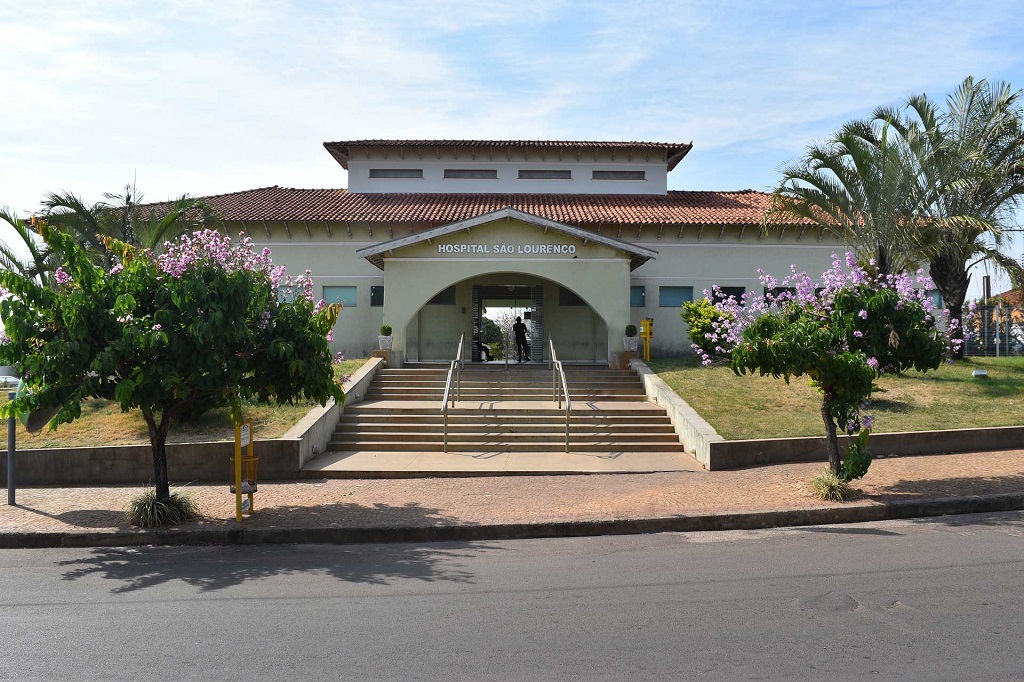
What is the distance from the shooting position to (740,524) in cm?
943

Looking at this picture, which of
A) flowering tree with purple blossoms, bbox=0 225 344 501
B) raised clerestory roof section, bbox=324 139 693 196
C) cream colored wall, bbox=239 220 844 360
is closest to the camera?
flowering tree with purple blossoms, bbox=0 225 344 501

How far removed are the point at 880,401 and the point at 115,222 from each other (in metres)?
16.3

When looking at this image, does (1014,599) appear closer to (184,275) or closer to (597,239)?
(184,275)

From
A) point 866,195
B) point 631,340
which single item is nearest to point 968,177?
point 866,195

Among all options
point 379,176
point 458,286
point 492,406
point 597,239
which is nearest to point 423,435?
point 492,406

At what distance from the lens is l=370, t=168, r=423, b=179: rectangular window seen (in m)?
28.1

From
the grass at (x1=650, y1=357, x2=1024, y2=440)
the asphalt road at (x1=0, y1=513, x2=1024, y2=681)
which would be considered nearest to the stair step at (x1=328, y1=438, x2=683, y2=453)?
the grass at (x1=650, y1=357, x2=1024, y2=440)

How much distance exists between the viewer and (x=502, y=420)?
16.1 metres

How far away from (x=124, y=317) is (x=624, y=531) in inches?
232

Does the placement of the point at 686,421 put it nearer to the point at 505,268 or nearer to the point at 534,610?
the point at 505,268

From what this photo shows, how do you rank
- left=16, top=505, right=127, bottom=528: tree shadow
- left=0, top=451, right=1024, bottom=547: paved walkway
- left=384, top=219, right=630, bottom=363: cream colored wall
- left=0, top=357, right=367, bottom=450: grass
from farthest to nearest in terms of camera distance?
left=384, top=219, right=630, bottom=363: cream colored wall < left=0, top=357, right=367, bottom=450: grass < left=16, top=505, right=127, bottom=528: tree shadow < left=0, top=451, right=1024, bottom=547: paved walkway

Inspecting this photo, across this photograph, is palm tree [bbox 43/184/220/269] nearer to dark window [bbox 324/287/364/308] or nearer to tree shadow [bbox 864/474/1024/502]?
dark window [bbox 324/287/364/308]

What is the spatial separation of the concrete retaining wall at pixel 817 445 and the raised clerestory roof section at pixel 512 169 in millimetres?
15259

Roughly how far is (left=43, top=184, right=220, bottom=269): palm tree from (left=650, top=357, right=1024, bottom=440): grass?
11100 mm
